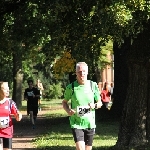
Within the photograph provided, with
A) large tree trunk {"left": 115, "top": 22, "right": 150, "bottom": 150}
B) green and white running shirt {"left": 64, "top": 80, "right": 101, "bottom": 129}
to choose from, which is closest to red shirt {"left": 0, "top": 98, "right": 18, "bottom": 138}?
green and white running shirt {"left": 64, "top": 80, "right": 101, "bottom": 129}

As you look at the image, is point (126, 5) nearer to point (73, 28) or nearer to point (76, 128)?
point (73, 28)

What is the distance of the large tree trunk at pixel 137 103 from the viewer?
1353cm

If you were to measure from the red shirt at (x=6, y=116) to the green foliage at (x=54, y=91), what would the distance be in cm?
5747

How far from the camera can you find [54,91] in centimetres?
6856

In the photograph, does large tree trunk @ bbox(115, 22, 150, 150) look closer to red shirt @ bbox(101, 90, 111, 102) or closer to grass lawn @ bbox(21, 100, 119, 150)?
grass lawn @ bbox(21, 100, 119, 150)

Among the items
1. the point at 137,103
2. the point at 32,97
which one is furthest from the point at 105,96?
the point at 137,103

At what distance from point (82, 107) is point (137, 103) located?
5.28 m

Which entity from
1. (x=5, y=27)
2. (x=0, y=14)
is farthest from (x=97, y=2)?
(x=5, y=27)

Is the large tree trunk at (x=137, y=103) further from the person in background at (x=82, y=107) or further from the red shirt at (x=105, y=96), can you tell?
the red shirt at (x=105, y=96)

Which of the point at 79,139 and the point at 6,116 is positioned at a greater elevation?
the point at 6,116

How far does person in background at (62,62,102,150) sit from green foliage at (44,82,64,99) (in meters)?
58.3

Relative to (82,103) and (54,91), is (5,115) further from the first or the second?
(54,91)

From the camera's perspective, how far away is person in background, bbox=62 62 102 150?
28.9 ft

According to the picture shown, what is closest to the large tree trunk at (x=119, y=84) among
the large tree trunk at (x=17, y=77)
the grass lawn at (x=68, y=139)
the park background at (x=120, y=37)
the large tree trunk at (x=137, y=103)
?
the grass lawn at (x=68, y=139)
